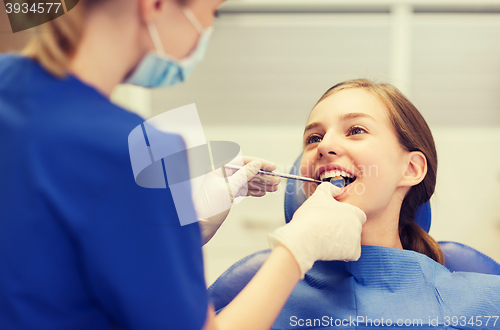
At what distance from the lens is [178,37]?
596 millimetres

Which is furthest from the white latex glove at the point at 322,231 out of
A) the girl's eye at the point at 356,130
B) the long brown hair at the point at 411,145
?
the long brown hair at the point at 411,145

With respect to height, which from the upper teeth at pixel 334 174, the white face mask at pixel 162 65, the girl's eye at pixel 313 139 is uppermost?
the white face mask at pixel 162 65

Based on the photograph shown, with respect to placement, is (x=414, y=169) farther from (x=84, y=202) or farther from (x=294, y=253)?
(x=84, y=202)

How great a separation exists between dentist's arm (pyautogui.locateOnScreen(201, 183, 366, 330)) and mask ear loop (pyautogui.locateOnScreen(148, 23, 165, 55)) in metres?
0.41

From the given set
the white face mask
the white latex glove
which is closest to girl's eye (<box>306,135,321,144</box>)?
the white latex glove

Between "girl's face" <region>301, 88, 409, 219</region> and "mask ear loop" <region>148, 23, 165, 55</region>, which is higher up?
"mask ear loop" <region>148, 23, 165, 55</region>

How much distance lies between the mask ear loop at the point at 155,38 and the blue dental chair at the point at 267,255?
2.59 feet

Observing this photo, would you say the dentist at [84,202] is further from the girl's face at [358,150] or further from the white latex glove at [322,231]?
the girl's face at [358,150]

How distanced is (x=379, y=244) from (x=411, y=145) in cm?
32

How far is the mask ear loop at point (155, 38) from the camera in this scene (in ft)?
1.84

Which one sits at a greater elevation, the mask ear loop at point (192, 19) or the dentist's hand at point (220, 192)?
the mask ear loop at point (192, 19)

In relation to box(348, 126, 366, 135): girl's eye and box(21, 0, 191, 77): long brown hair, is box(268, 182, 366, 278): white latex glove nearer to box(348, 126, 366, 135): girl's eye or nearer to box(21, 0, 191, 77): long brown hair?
box(348, 126, 366, 135): girl's eye

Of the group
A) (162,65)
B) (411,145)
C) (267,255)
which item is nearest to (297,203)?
(267,255)

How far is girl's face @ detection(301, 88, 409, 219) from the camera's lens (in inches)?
42.1
